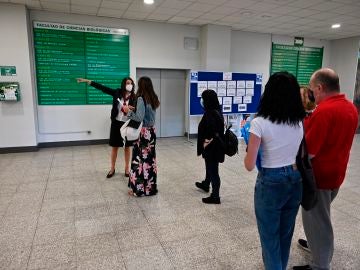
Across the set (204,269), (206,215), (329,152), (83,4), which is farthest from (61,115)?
(329,152)

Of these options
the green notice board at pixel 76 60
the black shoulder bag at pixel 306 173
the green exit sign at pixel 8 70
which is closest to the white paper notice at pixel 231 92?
the green notice board at pixel 76 60

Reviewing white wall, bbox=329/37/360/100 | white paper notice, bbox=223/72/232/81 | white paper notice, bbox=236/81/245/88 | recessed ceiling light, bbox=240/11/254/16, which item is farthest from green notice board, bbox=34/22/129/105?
white wall, bbox=329/37/360/100

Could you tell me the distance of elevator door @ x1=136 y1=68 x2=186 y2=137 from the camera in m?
6.99

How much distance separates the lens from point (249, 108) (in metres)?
7.16

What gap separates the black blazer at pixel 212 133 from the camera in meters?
2.95

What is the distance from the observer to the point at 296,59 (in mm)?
8133

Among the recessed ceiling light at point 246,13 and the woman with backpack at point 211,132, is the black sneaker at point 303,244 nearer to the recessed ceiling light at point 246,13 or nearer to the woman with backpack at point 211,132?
the woman with backpack at point 211,132

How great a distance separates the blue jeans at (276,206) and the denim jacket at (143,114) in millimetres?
1766

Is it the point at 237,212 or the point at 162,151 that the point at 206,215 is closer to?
the point at 237,212

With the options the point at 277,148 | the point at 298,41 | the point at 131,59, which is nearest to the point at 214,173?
the point at 277,148

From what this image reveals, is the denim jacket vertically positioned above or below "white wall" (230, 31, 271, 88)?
below

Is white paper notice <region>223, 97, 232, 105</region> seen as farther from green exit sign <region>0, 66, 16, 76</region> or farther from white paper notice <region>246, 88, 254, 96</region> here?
green exit sign <region>0, 66, 16, 76</region>

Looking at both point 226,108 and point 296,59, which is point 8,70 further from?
point 296,59

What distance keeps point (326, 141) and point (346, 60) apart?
7817 mm
